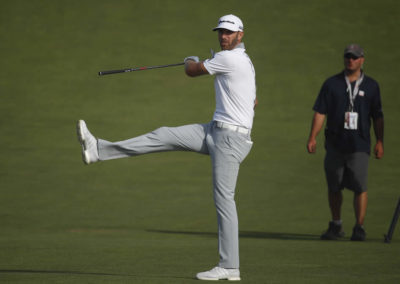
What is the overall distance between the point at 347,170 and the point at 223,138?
9.17 feet

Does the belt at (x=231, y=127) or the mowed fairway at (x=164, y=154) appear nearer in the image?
the belt at (x=231, y=127)

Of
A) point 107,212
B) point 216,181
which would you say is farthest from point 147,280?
point 107,212

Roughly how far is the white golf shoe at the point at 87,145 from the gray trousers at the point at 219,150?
0.13 ft

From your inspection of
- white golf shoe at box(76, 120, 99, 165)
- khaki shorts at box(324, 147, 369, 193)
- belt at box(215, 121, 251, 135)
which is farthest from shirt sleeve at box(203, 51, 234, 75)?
khaki shorts at box(324, 147, 369, 193)

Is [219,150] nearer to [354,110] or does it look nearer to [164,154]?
[354,110]

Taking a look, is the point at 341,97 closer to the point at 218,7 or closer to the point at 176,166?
the point at 176,166

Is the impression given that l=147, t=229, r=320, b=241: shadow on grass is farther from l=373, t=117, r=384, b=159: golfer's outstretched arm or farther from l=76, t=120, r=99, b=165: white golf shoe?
l=76, t=120, r=99, b=165: white golf shoe

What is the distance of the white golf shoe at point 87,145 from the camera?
17.7ft

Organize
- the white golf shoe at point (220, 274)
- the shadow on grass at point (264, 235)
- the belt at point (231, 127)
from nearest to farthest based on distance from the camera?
the white golf shoe at point (220, 274) → the belt at point (231, 127) → the shadow on grass at point (264, 235)

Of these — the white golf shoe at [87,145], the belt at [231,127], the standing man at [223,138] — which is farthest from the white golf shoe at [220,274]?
the white golf shoe at [87,145]

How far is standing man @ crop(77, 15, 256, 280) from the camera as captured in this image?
5.30 m

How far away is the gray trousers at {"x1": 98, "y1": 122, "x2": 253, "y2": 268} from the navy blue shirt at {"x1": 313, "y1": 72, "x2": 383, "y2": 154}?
252 cm

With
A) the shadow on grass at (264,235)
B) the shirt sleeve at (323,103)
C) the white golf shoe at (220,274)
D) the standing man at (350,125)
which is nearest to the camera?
the white golf shoe at (220,274)

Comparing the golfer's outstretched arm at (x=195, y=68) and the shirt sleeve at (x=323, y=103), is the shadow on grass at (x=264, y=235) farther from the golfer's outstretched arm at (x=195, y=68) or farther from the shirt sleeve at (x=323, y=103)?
the golfer's outstretched arm at (x=195, y=68)
